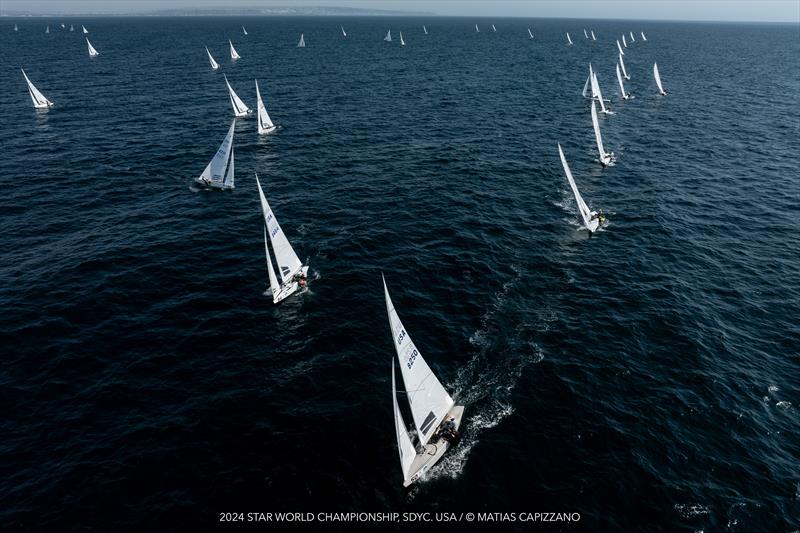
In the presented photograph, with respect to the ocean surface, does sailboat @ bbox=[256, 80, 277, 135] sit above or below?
above

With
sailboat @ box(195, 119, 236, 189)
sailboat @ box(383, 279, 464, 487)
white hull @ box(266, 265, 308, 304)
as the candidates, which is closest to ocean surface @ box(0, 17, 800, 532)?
white hull @ box(266, 265, 308, 304)

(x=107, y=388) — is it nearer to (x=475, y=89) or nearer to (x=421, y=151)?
(x=421, y=151)

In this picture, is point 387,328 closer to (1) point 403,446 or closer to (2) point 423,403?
(2) point 423,403

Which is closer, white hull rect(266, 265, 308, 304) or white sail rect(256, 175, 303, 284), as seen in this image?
white hull rect(266, 265, 308, 304)

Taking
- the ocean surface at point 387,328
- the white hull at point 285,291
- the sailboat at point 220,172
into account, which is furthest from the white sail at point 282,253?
the sailboat at point 220,172

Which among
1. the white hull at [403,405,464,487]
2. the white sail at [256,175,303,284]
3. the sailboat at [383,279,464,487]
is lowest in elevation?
the white hull at [403,405,464,487]

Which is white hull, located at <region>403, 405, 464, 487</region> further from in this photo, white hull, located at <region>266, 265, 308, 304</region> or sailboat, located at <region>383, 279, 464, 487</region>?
white hull, located at <region>266, 265, 308, 304</region>

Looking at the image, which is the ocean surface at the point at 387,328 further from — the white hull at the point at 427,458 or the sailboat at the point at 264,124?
the sailboat at the point at 264,124
